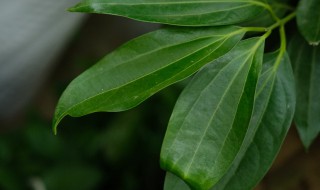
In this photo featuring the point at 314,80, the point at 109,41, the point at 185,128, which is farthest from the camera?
the point at 109,41

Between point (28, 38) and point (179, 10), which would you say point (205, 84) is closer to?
point (179, 10)

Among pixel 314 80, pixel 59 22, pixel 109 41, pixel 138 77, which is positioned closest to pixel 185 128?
pixel 138 77

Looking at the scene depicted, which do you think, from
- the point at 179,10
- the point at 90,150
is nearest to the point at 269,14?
the point at 179,10

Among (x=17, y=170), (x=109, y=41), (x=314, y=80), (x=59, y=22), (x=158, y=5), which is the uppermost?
(x=158, y=5)

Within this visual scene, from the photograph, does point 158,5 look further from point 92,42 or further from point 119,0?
point 92,42

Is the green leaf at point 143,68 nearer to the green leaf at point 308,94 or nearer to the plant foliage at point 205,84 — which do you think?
the plant foliage at point 205,84

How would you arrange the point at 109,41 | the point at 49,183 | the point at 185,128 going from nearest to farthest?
the point at 185,128 < the point at 49,183 < the point at 109,41

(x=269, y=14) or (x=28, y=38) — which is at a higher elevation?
(x=269, y=14)
